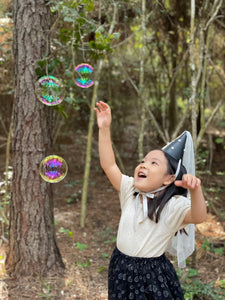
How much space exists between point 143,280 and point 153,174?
62 centimetres

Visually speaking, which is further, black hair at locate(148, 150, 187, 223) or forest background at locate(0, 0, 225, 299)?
forest background at locate(0, 0, 225, 299)

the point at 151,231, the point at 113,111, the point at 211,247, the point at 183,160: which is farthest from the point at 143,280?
the point at 113,111

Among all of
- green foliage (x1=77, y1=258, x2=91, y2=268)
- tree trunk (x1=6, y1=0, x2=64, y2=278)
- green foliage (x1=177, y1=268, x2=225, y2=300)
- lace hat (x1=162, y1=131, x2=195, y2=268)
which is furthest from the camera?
green foliage (x1=77, y1=258, x2=91, y2=268)

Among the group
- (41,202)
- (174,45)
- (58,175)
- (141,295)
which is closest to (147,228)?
(141,295)

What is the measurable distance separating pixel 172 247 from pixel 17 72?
200 centimetres

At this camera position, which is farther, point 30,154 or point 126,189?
point 30,154

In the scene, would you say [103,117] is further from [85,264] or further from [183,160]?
[85,264]

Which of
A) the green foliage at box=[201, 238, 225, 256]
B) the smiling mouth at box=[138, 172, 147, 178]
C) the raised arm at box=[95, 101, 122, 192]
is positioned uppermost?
the raised arm at box=[95, 101, 122, 192]

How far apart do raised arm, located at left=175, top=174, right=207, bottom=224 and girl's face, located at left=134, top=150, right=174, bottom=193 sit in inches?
9.9

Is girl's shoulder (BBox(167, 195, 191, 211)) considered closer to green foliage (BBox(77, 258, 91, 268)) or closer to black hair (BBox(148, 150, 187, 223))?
black hair (BBox(148, 150, 187, 223))

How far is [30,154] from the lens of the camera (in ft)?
10.1

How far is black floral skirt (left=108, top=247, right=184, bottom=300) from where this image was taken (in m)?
1.95

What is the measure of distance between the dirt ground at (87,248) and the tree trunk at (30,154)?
6.9 inches

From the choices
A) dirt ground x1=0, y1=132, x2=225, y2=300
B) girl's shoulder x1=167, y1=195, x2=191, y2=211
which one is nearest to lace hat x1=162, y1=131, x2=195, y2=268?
girl's shoulder x1=167, y1=195, x2=191, y2=211
